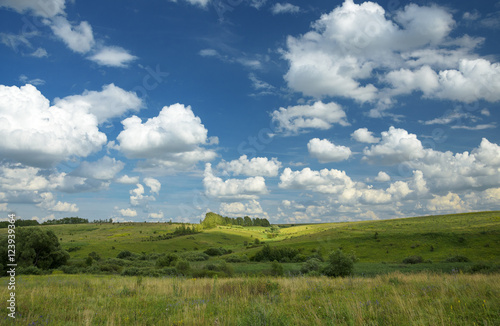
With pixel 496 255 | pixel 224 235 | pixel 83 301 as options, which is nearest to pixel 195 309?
pixel 83 301

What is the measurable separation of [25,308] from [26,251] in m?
43.0

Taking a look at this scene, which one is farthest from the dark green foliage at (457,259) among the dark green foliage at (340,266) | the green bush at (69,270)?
the green bush at (69,270)

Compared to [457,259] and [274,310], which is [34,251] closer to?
[274,310]

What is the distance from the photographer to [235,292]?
12.2 meters

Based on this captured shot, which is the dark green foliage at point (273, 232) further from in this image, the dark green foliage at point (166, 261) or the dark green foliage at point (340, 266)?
the dark green foliage at point (340, 266)

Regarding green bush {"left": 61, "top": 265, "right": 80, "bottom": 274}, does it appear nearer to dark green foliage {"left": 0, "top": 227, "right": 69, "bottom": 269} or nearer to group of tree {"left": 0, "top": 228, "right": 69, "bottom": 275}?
group of tree {"left": 0, "top": 228, "right": 69, "bottom": 275}

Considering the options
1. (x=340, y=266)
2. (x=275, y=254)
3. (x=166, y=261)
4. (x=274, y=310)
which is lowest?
(x=275, y=254)

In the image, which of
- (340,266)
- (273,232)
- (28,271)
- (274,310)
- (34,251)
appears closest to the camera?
(274,310)

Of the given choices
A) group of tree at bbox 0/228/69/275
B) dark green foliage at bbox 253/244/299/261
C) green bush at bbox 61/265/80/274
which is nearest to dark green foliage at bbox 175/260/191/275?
green bush at bbox 61/265/80/274

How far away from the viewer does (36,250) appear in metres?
45.2

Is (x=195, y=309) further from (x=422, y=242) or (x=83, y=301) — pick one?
(x=422, y=242)

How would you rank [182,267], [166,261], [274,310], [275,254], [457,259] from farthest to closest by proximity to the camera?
[275,254] → [166,261] → [457,259] → [182,267] → [274,310]

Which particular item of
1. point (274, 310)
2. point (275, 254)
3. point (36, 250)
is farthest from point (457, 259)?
point (36, 250)

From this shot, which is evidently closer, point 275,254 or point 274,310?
point 274,310
